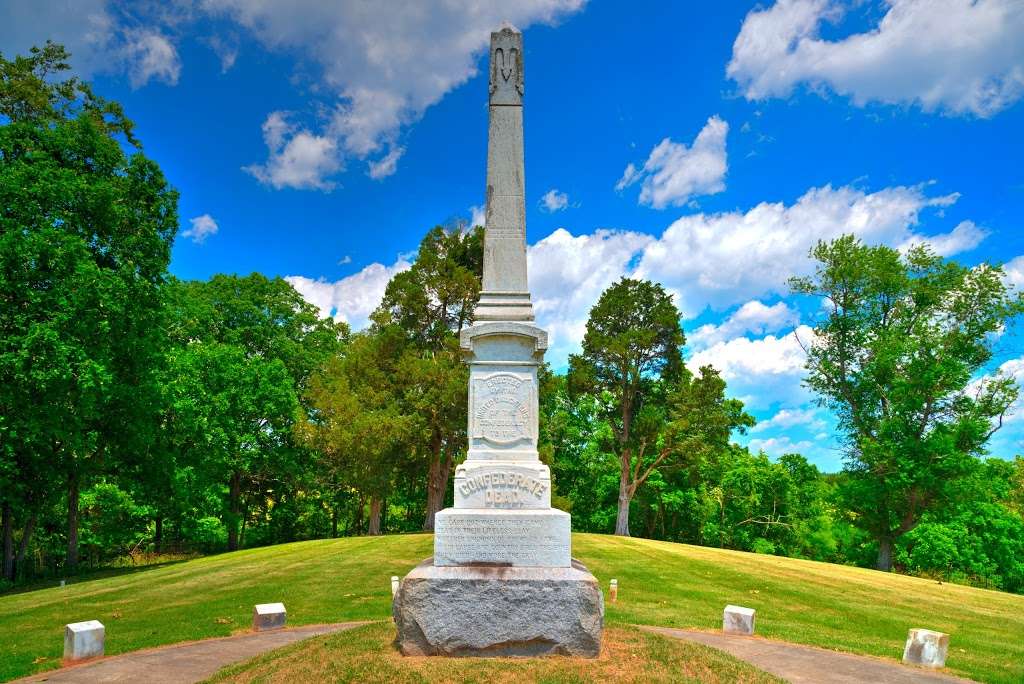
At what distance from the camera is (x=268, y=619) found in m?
12.3

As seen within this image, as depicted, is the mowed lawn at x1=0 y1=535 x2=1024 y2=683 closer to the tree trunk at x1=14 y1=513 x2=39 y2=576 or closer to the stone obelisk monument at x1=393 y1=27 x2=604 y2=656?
the tree trunk at x1=14 y1=513 x2=39 y2=576

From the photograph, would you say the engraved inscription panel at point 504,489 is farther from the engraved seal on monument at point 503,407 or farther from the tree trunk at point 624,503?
the tree trunk at point 624,503

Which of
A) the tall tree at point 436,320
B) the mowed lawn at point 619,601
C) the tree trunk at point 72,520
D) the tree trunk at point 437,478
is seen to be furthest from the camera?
the tree trunk at point 437,478

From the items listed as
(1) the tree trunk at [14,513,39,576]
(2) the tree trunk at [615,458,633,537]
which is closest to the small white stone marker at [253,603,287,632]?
(1) the tree trunk at [14,513,39,576]

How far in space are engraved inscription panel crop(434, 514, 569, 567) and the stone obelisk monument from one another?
0.01 meters

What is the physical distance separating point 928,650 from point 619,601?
6.83 m

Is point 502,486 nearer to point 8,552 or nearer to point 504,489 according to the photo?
point 504,489

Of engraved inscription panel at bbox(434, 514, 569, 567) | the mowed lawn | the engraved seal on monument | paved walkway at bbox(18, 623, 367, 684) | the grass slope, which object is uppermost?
the engraved seal on monument

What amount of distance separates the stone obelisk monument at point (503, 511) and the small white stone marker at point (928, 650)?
5.87 m

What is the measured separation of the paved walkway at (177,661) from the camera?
893cm

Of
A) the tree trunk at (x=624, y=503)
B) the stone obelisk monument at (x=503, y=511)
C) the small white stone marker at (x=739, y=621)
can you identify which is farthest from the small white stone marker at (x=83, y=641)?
the tree trunk at (x=624, y=503)

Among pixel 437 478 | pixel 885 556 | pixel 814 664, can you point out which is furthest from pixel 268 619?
pixel 885 556

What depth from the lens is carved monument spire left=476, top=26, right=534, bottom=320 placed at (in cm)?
988

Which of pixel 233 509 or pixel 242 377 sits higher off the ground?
Answer: pixel 242 377
